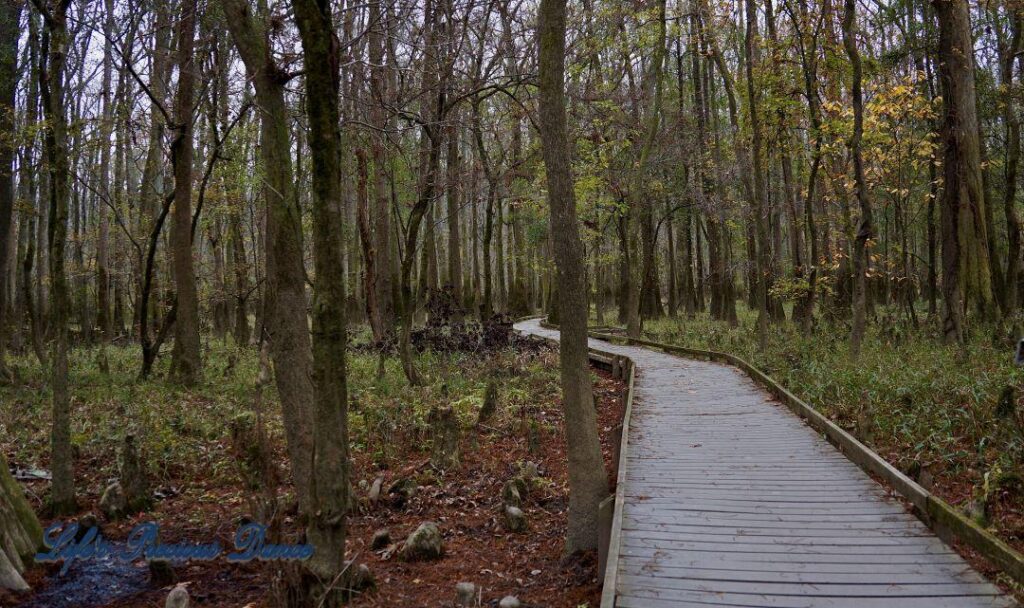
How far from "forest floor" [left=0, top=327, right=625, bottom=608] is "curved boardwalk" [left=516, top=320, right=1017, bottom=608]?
2.40ft

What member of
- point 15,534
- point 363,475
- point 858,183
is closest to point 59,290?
point 15,534

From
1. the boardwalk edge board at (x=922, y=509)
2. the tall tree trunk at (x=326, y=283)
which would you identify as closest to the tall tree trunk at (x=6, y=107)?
the tall tree trunk at (x=326, y=283)

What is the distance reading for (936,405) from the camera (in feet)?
26.8

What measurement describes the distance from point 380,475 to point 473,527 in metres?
1.95

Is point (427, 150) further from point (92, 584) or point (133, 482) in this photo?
point (92, 584)

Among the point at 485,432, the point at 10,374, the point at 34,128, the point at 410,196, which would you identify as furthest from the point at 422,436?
the point at 410,196

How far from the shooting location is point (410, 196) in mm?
27094

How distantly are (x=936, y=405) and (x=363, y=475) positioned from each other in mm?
7264

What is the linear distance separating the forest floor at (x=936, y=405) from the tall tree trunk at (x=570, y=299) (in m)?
2.84

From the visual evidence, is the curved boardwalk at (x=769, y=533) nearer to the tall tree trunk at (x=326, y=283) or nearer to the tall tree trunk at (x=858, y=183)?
the tall tree trunk at (x=326, y=283)

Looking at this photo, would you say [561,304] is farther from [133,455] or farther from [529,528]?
[133,455]

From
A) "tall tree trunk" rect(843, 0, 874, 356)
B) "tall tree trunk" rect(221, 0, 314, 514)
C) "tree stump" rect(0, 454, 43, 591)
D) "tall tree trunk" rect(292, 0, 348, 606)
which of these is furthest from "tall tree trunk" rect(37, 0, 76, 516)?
"tall tree trunk" rect(843, 0, 874, 356)

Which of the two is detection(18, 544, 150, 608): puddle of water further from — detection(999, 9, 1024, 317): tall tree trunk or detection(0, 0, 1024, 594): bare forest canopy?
detection(999, 9, 1024, 317): tall tree trunk

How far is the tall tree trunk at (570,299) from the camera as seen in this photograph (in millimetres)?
5738
